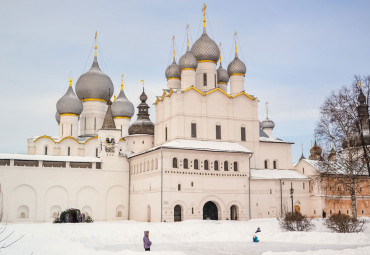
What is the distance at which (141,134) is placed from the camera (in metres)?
47.5

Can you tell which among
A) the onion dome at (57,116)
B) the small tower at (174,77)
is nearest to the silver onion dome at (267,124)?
the small tower at (174,77)

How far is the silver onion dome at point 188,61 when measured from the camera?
42.0 meters

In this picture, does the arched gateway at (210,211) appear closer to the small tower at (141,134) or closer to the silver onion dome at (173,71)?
the small tower at (141,134)

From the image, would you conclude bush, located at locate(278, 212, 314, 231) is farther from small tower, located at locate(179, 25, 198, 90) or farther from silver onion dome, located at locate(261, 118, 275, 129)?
silver onion dome, located at locate(261, 118, 275, 129)

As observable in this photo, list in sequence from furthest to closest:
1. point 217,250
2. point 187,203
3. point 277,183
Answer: point 277,183
point 187,203
point 217,250

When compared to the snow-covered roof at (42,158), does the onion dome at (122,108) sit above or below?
above

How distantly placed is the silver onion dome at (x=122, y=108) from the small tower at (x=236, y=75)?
1251 cm

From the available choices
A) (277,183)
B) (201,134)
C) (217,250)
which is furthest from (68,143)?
(217,250)

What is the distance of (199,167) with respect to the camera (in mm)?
37938

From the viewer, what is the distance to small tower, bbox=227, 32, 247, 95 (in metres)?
44.3

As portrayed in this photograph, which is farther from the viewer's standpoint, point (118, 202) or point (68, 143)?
point (68, 143)

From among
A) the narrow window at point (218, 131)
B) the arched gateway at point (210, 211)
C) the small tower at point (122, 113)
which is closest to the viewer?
the arched gateway at point (210, 211)

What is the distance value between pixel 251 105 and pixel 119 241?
76.3ft

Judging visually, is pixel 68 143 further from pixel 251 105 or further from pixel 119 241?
pixel 119 241
